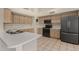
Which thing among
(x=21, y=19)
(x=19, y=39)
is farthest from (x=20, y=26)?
(x=19, y=39)

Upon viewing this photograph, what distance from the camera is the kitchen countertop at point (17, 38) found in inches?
69.9

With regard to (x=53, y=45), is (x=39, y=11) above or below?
above

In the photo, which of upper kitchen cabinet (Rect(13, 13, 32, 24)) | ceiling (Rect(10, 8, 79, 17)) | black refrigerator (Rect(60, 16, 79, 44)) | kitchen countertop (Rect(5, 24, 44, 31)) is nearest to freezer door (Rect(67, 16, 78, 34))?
black refrigerator (Rect(60, 16, 79, 44))

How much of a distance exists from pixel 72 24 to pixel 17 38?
3.16ft

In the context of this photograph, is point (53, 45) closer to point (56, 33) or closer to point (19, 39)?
point (56, 33)

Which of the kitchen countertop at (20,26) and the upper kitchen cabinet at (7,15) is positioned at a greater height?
the upper kitchen cabinet at (7,15)

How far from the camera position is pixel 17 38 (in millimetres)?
1813

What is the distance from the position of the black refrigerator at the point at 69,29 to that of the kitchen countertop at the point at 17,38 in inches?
17.7

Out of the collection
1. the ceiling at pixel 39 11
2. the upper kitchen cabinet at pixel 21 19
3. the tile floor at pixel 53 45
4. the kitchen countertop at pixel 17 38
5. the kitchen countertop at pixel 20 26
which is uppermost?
the ceiling at pixel 39 11

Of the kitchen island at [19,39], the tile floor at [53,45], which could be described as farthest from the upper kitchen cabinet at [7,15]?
the tile floor at [53,45]

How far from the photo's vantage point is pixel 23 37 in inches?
72.7

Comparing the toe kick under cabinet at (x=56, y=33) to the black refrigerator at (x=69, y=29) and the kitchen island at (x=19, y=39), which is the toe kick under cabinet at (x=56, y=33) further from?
the kitchen island at (x=19, y=39)
